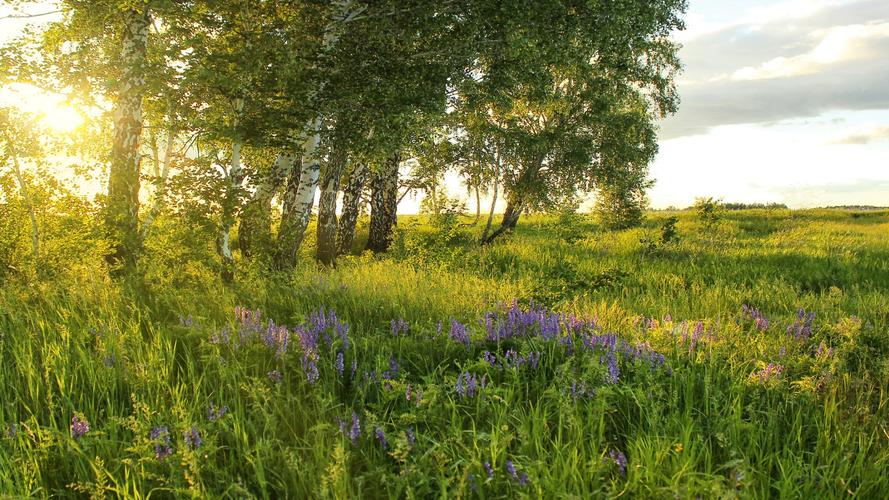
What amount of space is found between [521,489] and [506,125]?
57.3ft

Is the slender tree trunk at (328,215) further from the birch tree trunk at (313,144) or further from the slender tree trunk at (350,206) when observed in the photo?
the birch tree trunk at (313,144)

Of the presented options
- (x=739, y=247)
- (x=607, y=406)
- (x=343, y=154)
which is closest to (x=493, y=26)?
(x=343, y=154)

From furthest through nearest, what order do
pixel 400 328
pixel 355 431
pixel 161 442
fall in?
pixel 400 328
pixel 355 431
pixel 161 442

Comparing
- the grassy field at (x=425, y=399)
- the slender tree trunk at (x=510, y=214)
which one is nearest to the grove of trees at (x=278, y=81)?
the grassy field at (x=425, y=399)

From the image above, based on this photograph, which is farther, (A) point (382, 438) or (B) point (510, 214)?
(B) point (510, 214)

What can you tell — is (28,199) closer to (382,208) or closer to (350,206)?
(350,206)

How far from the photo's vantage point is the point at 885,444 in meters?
3.05

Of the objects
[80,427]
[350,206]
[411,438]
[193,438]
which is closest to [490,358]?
[411,438]

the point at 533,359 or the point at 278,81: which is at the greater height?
the point at 278,81

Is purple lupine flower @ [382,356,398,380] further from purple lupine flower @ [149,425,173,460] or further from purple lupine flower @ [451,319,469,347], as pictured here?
purple lupine flower @ [149,425,173,460]

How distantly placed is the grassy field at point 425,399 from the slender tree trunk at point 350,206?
8.93 m

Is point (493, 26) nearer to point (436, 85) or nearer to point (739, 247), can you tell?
point (436, 85)

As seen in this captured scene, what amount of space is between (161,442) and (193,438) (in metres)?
0.21

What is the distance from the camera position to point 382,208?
16953 millimetres
